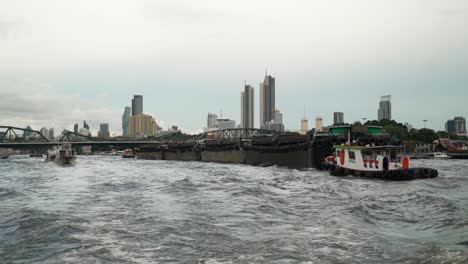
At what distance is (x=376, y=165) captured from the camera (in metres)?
43.3

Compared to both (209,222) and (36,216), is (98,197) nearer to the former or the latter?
(36,216)

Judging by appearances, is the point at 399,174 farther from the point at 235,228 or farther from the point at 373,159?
the point at 235,228

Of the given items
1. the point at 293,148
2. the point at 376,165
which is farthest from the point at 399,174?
the point at 293,148

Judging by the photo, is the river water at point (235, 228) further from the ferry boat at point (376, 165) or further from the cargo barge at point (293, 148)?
the cargo barge at point (293, 148)

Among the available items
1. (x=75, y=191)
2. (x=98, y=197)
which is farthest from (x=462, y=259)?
(x=75, y=191)

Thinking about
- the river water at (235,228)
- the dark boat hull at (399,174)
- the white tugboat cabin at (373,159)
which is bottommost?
the river water at (235,228)

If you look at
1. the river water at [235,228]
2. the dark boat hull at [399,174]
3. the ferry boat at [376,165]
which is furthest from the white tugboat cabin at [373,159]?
the river water at [235,228]

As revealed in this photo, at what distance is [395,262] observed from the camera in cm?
1262

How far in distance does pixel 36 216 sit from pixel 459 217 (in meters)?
17.9

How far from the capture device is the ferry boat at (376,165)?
136 ft

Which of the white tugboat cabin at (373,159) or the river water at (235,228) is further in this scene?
the white tugboat cabin at (373,159)

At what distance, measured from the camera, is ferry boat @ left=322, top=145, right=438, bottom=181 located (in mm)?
41344

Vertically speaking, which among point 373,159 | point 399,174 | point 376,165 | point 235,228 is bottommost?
point 235,228

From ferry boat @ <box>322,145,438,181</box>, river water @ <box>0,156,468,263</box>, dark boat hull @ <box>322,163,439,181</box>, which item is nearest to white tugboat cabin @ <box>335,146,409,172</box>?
ferry boat @ <box>322,145,438,181</box>
